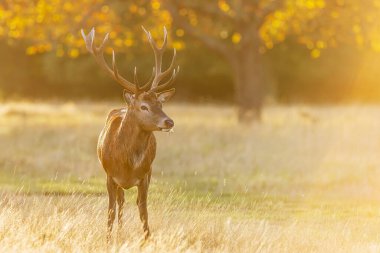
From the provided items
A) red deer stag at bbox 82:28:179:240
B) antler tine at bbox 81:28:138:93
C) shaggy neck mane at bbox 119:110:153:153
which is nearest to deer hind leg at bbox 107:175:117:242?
red deer stag at bbox 82:28:179:240

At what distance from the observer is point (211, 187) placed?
49.5 ft

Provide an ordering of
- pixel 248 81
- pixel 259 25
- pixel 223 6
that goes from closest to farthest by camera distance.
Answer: pixel 259 25, pixel 248 81, pixel 223 6

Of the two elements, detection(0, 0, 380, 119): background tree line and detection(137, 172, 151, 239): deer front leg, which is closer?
detection(137, 172, 151, 239): deer front leg

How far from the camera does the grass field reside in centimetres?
931

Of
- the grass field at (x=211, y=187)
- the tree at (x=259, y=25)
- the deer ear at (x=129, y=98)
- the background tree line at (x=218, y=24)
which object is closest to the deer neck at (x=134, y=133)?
the deer ear at (x=129, y=98)

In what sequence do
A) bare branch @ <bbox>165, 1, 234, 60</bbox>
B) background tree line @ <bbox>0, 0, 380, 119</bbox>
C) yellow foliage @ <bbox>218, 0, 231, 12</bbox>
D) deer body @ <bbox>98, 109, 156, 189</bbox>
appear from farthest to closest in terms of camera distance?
yellow foliage @ <bbox>218, 0, 231, 12</bbox>
bare branch @ <bbox>165, 1, 234, 60</bbox>
background tree line @ <bbox>0, 0, 380, 119</bbox>
deer body @ <bbox>98, 109, 156, 189</bbox>

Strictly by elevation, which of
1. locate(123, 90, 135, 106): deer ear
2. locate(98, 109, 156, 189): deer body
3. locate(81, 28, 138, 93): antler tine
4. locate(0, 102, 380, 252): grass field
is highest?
locate(81, 28, 138, 93): antler tine

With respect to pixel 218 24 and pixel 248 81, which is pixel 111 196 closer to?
pixel 248 81

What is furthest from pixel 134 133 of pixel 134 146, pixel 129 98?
pixel 129 98

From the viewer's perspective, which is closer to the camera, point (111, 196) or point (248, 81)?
point (111, 196)

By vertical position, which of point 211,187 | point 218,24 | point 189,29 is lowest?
A: point 211,187

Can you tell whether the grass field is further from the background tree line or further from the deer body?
the background tree line

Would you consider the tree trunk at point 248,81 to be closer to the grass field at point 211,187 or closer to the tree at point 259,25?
the tree at point 259,25

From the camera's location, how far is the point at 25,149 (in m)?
19.6
